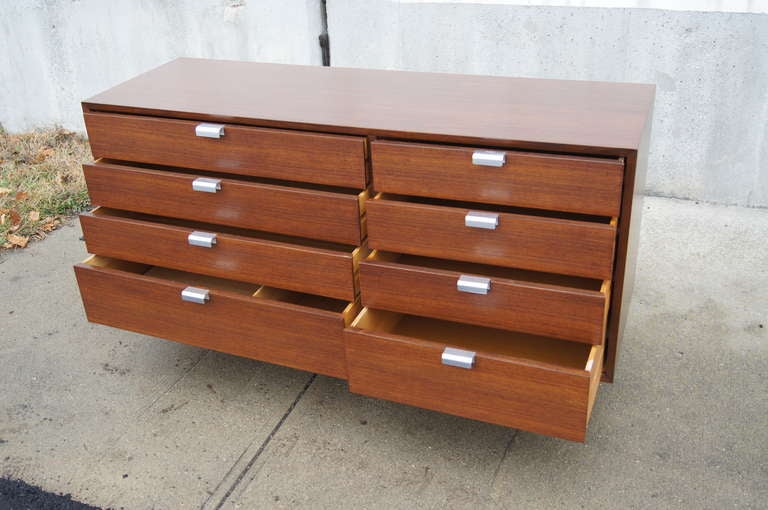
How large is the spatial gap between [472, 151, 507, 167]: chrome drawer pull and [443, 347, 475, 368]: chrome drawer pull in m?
0.42

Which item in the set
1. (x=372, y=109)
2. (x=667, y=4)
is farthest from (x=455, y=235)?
(x=667, y=4)

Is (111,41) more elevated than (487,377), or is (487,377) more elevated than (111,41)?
(111,41)

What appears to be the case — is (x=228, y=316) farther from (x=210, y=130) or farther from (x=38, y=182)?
(x=38, y=182)

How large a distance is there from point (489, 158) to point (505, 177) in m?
0.05

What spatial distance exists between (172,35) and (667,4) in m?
2.27

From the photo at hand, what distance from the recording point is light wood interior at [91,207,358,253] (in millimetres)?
2307

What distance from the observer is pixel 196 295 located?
Answer: 214 cm

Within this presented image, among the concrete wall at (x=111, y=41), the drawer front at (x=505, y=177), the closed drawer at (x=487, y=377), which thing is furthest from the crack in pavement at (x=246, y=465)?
the concrete wall at (x=111, y=41)

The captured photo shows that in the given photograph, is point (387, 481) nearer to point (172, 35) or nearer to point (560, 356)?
point (560, 356)

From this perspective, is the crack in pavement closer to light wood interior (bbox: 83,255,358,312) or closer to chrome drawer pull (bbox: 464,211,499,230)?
light wood interior (bbox: 83,255,358,312)

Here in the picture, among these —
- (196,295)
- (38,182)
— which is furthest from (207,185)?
(38,182)

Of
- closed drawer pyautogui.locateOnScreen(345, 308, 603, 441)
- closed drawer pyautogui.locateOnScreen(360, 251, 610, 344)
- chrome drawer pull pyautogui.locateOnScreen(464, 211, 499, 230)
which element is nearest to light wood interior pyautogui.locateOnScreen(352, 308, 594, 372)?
closed drawer pyautogui.locateOnScreen(345, 308, 603, 441)

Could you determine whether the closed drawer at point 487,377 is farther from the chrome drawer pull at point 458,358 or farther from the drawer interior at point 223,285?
the drawer interior at point 223,285

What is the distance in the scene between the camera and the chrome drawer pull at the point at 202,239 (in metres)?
2.12
